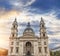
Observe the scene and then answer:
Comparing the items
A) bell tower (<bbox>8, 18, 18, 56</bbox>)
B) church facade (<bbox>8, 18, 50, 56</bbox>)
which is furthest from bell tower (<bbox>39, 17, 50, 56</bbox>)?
bell tower (<bbox>8, 18, 18, 56</bbox>)

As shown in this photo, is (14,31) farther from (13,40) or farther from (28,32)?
(28,32)

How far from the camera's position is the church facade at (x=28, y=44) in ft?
58.4

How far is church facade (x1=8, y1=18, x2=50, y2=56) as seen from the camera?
58.4 ft

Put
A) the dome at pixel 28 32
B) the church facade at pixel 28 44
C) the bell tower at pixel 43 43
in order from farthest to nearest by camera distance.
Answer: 1. the dome at pixel 28 32
2. the church facade at pixel 28 44
3. the bell tower at pixel 43 43

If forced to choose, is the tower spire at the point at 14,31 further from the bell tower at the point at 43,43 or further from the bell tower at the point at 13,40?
the bell tower at the point at 43,43

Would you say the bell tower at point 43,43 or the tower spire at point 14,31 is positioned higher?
the tower spire at point 14,31

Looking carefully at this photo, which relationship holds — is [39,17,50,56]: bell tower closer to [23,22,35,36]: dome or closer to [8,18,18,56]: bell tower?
[23,22,35,36]: dome

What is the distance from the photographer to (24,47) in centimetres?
1830

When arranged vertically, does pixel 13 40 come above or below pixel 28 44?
above

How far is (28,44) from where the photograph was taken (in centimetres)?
1861

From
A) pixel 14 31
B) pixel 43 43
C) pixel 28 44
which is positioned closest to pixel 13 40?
pixel 14 31

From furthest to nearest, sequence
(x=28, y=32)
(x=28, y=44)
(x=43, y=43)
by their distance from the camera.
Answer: (x=28, y=32) < (x=28, y=44) < (x=43, y=43)

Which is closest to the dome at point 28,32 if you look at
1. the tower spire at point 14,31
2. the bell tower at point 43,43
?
the tower spire at point 14,31

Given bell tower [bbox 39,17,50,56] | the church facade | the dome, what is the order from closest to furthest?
1. bell tower [bbox 39,17,50,56]
2. the church facade
3. the dome
